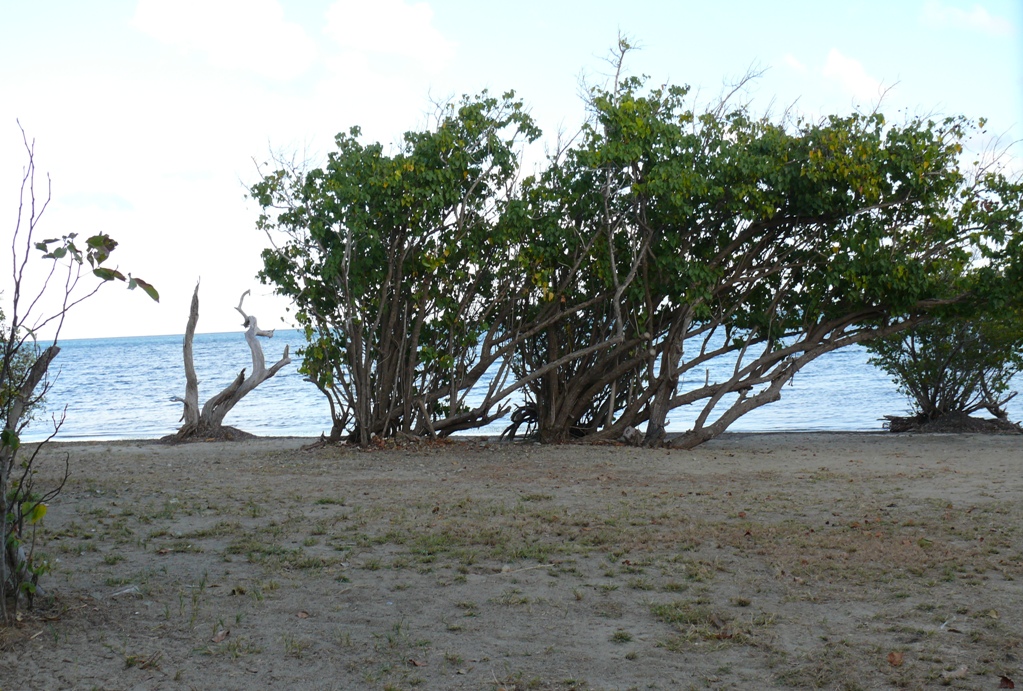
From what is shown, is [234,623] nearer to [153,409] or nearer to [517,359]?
[517,359]

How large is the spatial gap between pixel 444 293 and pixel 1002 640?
8646mm

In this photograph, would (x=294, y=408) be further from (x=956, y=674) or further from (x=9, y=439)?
(x=956, y=674)

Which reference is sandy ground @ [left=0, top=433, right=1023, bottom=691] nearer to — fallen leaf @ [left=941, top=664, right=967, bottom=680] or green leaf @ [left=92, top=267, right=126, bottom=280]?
fallen leaf @ [left=941, top=664, right=967, bottom=680]

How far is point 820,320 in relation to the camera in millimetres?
13039

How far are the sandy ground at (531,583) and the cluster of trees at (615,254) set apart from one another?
114 inches

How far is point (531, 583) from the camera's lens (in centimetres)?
552

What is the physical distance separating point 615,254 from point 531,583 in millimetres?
7355

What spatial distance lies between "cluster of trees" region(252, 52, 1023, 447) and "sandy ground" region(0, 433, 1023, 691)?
2885 millimetres

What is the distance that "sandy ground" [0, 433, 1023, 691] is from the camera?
418 centimetres

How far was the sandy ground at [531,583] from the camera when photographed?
13.7 feet

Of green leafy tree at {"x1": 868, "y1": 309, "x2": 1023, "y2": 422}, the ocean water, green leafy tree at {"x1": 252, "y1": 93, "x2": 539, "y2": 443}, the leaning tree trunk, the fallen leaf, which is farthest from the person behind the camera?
the ocean water

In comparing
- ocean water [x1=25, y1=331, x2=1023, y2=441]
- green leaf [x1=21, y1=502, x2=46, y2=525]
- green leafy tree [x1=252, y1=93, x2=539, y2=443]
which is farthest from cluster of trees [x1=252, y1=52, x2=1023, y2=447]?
green leaf [x1=21, y1=502, x2=46, y2=525]

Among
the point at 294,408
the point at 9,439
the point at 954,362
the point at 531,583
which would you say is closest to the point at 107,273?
the point at 9,439

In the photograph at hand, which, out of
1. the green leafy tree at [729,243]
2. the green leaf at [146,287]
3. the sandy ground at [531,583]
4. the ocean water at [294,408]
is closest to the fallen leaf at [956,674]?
the sandy ground at [531,583]
